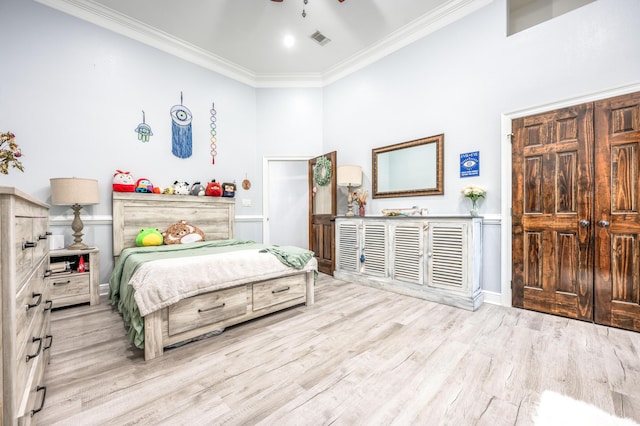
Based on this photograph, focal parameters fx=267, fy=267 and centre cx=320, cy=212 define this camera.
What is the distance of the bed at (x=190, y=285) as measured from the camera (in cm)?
189

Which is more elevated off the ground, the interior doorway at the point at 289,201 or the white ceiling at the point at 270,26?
the white ceiling at the point at 270,26

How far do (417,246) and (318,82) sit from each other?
3.51 metres

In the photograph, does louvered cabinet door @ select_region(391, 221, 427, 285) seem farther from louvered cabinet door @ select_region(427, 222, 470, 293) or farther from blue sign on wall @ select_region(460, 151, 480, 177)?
blue sign on wall @ select_region(460, 151, 480, 177)

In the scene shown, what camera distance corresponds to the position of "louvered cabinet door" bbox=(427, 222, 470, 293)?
113 inches

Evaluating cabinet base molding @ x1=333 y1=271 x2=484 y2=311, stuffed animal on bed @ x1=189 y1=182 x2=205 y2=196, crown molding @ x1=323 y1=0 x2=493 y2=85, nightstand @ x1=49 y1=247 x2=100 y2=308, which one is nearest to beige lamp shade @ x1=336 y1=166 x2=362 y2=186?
cabinet base molding @ x1=333 y1=271 x2=484 y2=311

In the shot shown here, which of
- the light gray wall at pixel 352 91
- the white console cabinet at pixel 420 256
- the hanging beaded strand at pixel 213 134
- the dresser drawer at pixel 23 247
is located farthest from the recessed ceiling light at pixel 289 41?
the dresser drawer at pixel 23 247

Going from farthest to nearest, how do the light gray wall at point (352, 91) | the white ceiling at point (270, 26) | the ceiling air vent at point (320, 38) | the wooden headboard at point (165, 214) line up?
the ceiling air vent at point (320, 38) → the wooden headboard at point (165, 214) → the white ceiling at point (270, 26) → the light gray wall at point (352, 91)

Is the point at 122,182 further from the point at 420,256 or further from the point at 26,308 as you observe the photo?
the point at 420,256

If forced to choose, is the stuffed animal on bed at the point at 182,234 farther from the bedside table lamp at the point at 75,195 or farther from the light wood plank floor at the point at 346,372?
the light wood plank floor at the point at 346,372

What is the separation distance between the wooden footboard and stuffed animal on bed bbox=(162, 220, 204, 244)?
64.7 inches

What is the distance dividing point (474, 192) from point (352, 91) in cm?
263

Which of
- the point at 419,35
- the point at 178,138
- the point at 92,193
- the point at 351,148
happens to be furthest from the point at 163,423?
the point at 419,35

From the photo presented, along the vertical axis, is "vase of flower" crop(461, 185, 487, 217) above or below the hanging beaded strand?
below

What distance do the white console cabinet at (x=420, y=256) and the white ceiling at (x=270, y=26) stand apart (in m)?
2.55
